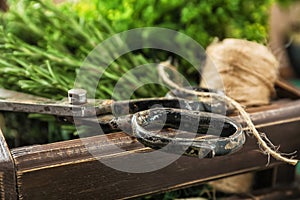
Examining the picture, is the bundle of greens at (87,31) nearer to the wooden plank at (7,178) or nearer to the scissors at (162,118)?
the scissors at (162,118)

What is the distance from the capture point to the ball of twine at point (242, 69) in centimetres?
68

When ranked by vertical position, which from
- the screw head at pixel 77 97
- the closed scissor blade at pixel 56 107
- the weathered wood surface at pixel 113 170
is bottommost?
the weathered wood surface at pixel 113 170

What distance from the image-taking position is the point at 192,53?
2.47 ft

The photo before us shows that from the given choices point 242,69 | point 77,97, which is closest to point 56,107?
point 77,97

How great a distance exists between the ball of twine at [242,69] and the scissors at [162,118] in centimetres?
9

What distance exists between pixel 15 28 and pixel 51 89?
4.8 inches

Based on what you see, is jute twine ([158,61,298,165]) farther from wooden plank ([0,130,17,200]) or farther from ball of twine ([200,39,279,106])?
wooden plank ([0,130,17,200])

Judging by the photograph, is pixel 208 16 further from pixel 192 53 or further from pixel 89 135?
pixel 89 135

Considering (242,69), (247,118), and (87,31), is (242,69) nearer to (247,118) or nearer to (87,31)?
(247,118)

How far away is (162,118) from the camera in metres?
0.52

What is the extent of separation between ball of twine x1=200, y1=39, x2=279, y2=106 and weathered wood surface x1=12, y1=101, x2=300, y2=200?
0.07 m

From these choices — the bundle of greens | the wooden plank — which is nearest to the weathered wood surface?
the wooden plank

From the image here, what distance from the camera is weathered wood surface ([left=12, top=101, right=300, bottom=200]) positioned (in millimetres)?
493

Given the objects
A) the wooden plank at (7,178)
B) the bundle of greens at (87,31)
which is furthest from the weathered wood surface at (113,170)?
the bundle of greens at (87,31)
